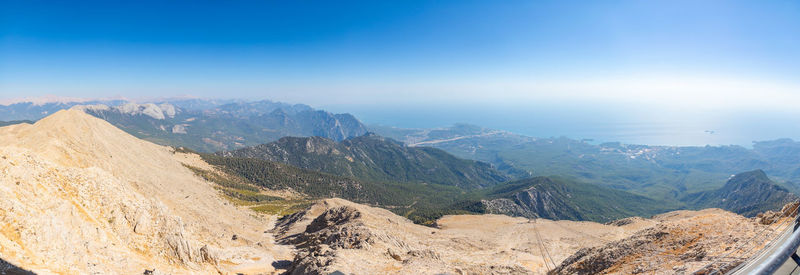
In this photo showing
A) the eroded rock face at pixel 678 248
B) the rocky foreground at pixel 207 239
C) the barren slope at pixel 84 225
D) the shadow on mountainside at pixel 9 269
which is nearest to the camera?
the shadow on mountainside at pixel 9 269

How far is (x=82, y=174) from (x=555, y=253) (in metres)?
79.3

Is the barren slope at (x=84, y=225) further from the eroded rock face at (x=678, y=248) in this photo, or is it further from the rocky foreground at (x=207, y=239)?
the eroded rock face at (x=678, y=248)

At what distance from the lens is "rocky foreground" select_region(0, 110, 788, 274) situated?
83.9ft

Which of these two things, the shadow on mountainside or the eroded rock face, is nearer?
the shadow on mountainside

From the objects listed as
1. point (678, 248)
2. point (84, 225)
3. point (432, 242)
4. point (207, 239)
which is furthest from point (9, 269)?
point (432, 242)

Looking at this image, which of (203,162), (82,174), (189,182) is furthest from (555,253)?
(203,162)

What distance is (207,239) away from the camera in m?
51.8

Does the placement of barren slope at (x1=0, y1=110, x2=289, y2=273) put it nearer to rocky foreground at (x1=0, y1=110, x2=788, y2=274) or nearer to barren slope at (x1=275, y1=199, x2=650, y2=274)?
rocky foreground at (x1=0, y1=110, x2=788, y2=274)

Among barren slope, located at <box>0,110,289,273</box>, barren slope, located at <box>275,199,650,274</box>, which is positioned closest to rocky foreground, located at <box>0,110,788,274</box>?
barren slope, located at <box>0,110,289,273</box>

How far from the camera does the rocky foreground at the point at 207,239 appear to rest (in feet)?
83.9

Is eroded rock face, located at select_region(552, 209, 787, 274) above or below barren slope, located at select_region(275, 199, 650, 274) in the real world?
above

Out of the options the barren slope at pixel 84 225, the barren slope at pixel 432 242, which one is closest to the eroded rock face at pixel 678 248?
the barren slope at pixel 432 242

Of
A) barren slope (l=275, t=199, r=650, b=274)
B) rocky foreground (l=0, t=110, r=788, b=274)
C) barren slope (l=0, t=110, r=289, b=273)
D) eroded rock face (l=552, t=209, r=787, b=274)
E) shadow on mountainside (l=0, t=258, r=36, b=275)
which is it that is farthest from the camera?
barren slope (l=275, t=199, r=650, b=274)

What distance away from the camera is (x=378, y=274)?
3491 cm
